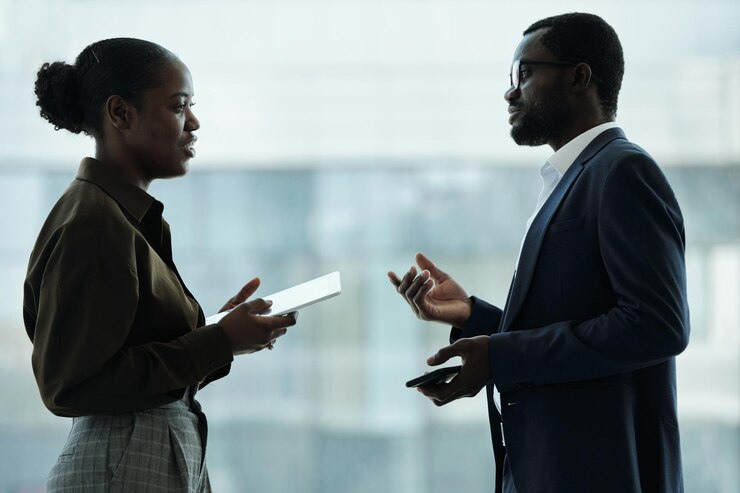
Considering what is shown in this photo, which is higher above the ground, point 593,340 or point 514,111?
point 514,111

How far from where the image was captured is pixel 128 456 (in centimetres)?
133

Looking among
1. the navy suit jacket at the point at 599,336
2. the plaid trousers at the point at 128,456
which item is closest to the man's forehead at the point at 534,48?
the navy suit jacket at the point at 599,336

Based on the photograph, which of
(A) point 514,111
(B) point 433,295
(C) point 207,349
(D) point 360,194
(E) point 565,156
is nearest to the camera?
(C) point 207,349

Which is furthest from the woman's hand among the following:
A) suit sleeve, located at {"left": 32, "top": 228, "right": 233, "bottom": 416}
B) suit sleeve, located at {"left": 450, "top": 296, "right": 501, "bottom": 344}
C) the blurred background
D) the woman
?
the blurred background

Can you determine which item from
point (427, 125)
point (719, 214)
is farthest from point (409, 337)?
point (719, 214)

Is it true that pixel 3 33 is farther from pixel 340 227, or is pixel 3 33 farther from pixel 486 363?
pixel 486 363

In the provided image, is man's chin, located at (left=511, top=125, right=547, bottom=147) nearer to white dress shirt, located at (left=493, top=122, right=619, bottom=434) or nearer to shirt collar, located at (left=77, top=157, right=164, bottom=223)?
white dress shirt, located at (left=493, top=122, right=619, bottom=434)

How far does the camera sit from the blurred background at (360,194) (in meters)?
3.57

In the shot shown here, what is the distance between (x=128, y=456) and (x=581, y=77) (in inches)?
41.7

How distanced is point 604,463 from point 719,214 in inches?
102

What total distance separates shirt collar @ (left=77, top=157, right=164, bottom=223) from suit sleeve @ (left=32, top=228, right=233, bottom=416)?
0.15 m

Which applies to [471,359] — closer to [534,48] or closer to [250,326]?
[250,326]

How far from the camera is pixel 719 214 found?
364 cm

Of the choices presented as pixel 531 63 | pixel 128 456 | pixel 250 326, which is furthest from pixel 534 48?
pixel 128 456
